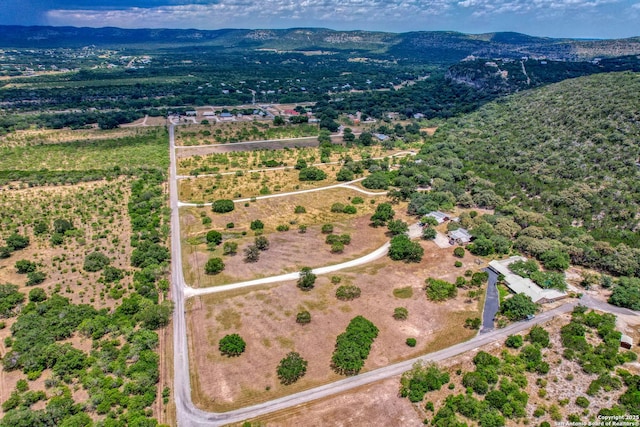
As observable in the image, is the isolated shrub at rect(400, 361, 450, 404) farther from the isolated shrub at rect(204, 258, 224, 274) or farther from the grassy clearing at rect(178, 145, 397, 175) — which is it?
the grassy clearing at rect(178, 145, 397, 175)

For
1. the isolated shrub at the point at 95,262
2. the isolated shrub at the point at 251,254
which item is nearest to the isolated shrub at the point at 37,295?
the isolated shrub at the point at 95,262

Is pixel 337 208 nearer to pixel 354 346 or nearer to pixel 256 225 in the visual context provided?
A: pixel 256 225

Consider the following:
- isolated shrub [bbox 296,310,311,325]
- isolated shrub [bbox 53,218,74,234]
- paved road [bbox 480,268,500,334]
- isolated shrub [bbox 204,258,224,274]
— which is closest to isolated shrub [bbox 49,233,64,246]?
isolated shrub [bbox 53,218,74,234]

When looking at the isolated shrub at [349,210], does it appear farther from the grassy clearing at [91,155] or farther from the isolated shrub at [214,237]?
the grassy clearing at [91,155]

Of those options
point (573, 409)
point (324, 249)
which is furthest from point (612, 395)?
point (324, 249)

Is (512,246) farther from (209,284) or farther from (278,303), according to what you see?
(209,284)
